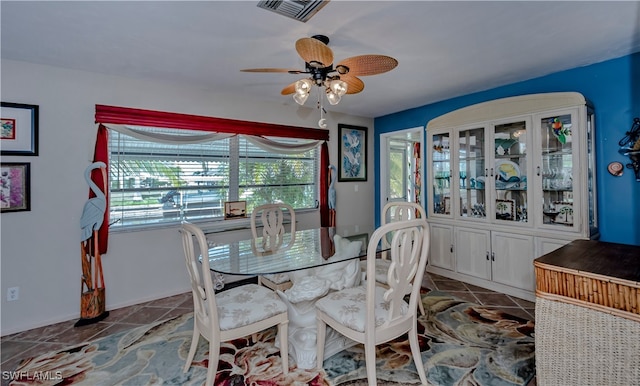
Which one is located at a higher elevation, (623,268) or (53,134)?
(53,134)

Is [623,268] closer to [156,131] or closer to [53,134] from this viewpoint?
[156,131]

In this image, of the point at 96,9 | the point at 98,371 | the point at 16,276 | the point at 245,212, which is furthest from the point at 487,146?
the point at 16,276

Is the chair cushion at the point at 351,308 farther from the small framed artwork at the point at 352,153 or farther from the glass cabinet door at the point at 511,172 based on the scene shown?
the small framed artwork at the point at 352,153

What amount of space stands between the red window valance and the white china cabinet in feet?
6.10

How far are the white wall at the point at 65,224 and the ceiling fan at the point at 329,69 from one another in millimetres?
1801

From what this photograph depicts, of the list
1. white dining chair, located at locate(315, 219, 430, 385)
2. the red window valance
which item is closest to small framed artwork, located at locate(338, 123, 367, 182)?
the red window valance

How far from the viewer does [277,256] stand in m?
2.25

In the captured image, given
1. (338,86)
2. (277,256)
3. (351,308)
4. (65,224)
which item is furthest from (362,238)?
(65,224)

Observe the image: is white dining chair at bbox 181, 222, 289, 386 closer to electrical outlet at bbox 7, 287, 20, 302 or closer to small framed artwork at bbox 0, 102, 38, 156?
electrical outlet at bbox 7, 287, 20, 302

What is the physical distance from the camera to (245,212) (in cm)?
369

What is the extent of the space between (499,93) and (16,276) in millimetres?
5093

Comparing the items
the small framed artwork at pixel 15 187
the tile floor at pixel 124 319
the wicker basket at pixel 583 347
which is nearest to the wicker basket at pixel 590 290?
the wicker basket at pixel 583 347

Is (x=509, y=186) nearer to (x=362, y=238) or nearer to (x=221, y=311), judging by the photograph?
(x=362, y=238)
